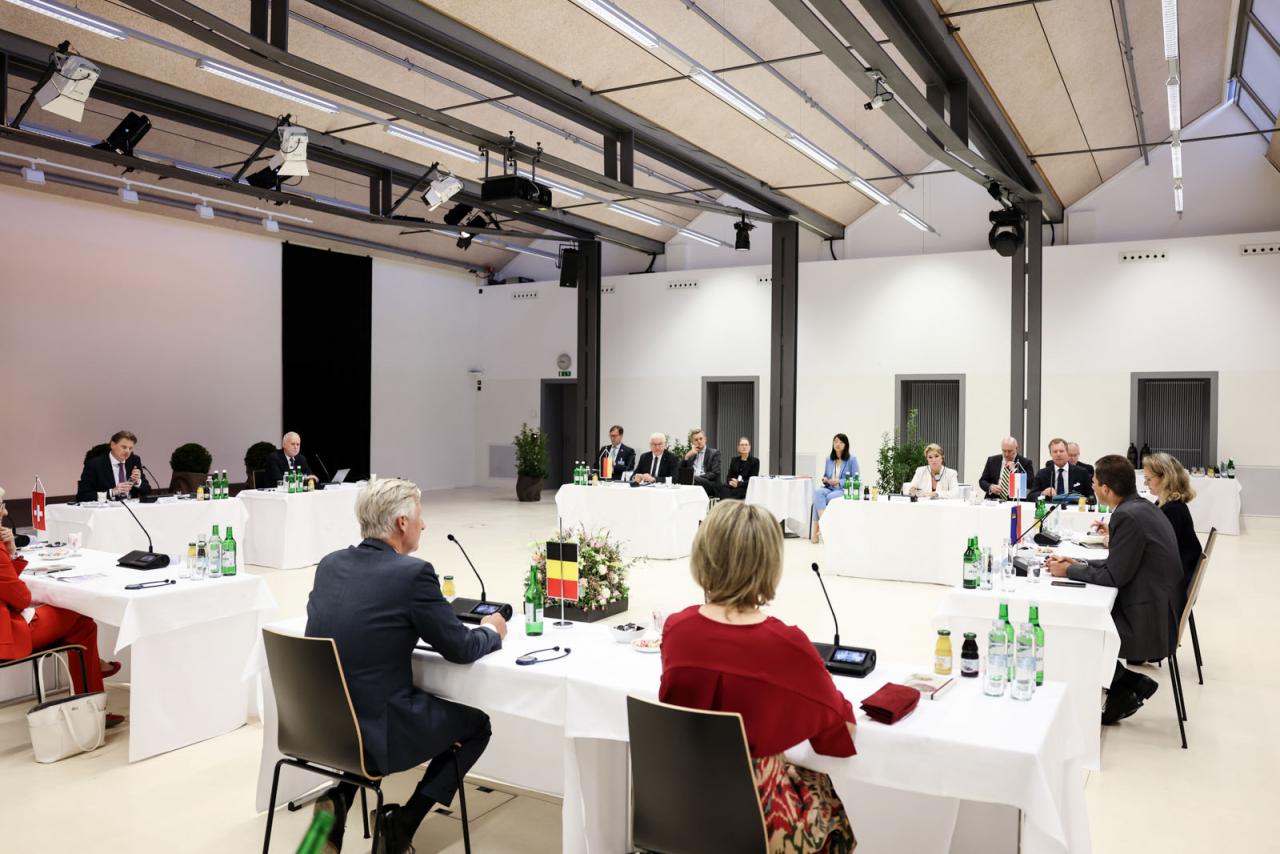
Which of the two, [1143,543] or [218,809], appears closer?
[218,809]

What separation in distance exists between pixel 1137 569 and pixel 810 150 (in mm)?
5657

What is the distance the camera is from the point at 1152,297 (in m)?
12.1

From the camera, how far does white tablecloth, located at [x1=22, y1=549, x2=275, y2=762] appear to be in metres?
3.90

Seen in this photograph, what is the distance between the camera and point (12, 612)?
3.88 meters

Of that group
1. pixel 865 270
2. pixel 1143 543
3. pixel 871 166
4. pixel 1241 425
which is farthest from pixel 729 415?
pixel 1143 543

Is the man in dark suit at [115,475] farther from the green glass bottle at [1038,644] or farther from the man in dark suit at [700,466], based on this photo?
the green glass bottle at [1038,644]

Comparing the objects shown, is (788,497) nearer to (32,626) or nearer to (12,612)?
(32,626)

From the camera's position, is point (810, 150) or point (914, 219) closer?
point (810, 150)

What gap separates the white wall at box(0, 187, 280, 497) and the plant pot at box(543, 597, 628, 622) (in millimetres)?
8434

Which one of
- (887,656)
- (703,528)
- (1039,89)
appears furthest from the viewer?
(1039,89)

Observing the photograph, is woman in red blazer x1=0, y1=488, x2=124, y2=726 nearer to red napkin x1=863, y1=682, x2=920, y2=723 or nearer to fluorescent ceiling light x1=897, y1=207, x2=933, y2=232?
red napkin x1=863, y1=682, x2=920, y2=723

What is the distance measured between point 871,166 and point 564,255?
14.6 ft

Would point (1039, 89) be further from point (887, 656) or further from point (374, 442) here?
point (374, 442)

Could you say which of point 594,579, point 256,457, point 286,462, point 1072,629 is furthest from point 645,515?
point 256,457
